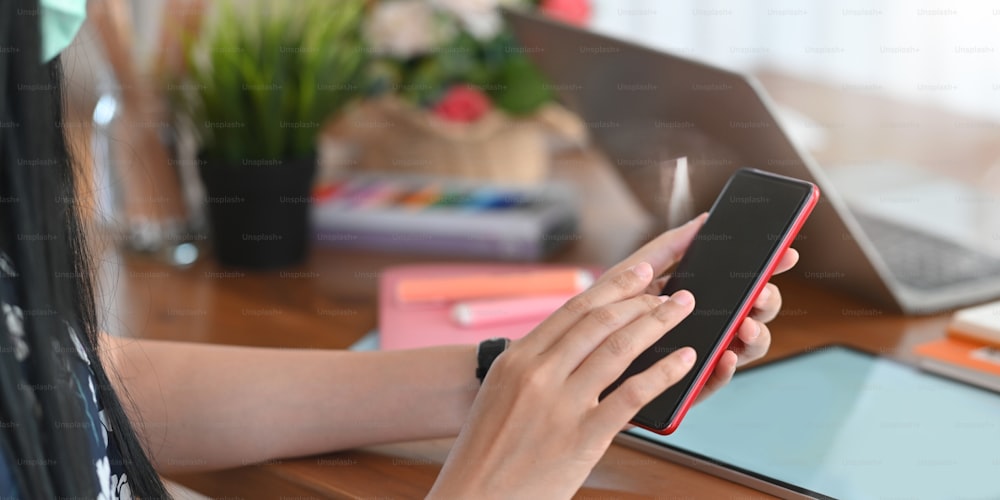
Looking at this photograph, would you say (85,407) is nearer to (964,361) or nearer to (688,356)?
(688,356)

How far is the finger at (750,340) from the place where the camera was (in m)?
0.73

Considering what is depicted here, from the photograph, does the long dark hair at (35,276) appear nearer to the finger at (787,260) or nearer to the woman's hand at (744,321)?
the woman's hand at (744,321)

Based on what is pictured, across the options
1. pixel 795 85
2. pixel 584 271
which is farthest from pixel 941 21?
pixel 584 271

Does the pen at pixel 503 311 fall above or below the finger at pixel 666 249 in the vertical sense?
below

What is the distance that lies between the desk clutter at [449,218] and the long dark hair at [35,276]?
643 millimetres

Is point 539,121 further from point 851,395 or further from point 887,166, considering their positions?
point 851,395

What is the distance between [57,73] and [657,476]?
0.47m

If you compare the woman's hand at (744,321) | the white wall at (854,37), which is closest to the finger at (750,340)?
the woman's hand at (744,321)

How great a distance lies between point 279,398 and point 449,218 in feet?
1.50

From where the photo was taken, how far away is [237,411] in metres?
0.80

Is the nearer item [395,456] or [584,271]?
[395,456]

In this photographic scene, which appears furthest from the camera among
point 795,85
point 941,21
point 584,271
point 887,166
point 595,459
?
point 941,21

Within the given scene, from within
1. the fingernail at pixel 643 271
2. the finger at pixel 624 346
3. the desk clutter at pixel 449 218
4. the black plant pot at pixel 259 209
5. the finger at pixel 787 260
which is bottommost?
the finger at pixel 787 260

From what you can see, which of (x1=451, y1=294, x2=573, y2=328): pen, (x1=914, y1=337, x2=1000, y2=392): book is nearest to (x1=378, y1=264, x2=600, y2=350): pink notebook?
(x1=451, y1=294, x2=573, y2=328): pen
